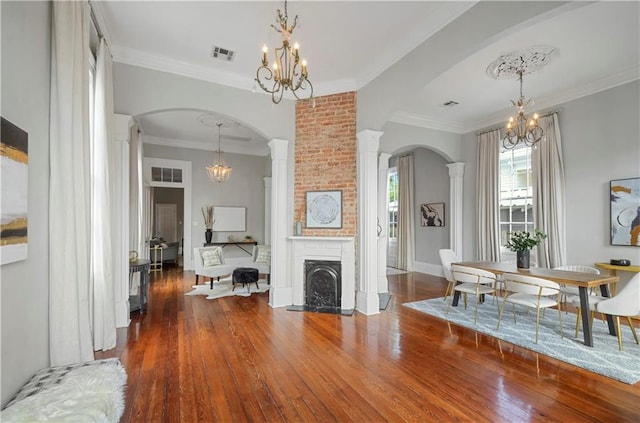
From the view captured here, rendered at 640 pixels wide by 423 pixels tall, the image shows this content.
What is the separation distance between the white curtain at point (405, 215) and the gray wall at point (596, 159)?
3.42m

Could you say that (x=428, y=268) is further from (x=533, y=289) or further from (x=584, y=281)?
(x=584, y=281)

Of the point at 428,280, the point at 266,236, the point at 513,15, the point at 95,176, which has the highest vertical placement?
the point at 513,15

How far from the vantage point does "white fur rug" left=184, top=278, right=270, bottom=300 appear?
5.32 metres

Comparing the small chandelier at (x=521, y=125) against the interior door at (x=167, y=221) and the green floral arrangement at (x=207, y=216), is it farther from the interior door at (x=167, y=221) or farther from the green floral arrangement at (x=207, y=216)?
the interior door at (x=167, y=221)

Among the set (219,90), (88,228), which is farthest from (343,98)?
(88,228)

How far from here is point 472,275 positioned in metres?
4.05

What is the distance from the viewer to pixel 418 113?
6.00 m

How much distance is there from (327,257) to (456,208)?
3.84m

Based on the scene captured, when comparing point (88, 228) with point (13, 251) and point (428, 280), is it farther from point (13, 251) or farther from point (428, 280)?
point (428, 280)

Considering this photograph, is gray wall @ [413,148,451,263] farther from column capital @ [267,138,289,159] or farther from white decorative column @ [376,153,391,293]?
column capital @ [267,138,289,159]

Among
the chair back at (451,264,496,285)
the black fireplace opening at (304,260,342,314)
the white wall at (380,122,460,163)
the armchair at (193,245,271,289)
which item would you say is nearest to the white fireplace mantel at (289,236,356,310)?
the black fireplace opening at (304,260,342,314)

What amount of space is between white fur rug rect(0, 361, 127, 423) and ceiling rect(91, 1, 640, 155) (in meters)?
3.33

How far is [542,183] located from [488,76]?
2263 millimetres

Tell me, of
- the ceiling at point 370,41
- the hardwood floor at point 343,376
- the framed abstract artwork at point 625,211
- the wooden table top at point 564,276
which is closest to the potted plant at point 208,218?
the hardwood floor at point 343,376
